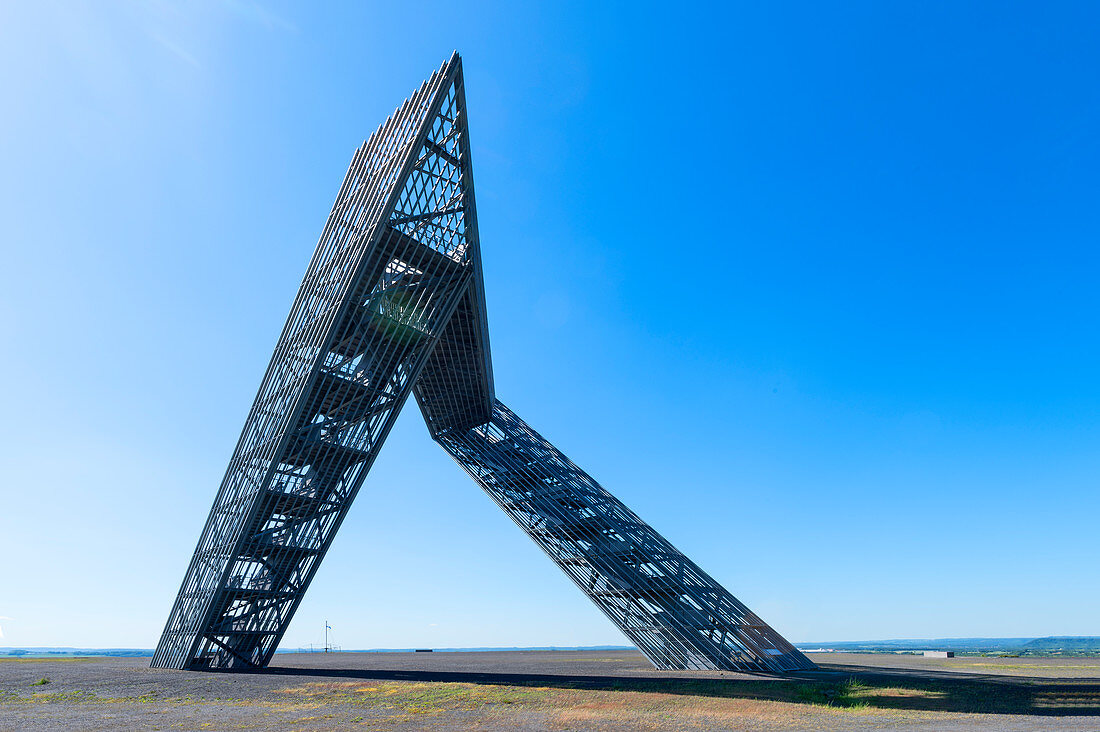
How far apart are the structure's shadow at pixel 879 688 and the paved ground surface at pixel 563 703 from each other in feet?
0.17

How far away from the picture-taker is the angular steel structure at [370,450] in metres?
24.1

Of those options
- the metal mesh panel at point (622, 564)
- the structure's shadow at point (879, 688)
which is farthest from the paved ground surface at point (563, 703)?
the metal mesh panel at point (622, 564)

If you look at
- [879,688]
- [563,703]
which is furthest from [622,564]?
[563,703]

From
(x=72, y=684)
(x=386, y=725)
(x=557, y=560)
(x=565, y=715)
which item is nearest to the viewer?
(x=386, y=725)

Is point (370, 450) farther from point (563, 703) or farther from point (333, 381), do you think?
point (563, 703)

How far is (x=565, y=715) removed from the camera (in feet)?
42.9

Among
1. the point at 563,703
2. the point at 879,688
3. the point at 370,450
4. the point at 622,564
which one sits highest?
the point at 370,450

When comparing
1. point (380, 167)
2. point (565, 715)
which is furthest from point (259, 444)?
point (565, 715)

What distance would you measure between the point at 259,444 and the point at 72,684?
386 inches

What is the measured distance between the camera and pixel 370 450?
2683 cm

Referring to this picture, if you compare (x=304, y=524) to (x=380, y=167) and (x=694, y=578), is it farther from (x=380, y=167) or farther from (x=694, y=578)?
(x=694, y=578)

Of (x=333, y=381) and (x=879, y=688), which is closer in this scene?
(x=879, y=688)

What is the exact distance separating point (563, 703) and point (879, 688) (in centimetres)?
954

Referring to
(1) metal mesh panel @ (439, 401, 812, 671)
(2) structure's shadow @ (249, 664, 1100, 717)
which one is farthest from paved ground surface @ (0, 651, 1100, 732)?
(1) metal mesh panel @ (439, 401, 812, 671)
